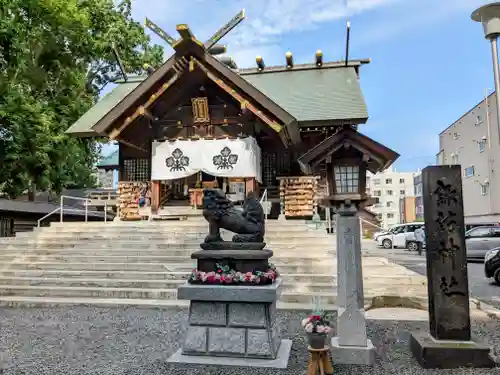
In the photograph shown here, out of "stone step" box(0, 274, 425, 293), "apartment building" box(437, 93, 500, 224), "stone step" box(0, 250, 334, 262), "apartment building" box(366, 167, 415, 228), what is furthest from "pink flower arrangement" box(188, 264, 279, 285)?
"apartment building" box(366, 167, 415, 228)

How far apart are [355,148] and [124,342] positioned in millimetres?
4646

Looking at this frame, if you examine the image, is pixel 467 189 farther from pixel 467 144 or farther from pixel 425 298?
pixel 425 298

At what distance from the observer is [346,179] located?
6156 mm

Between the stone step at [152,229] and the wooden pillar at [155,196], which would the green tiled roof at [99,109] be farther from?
the stone step at [152,229]

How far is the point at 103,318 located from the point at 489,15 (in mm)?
9324

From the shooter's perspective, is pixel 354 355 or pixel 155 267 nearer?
pixel 354 355

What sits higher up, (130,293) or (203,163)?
(203,163)

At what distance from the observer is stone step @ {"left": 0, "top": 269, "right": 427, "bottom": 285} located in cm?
960

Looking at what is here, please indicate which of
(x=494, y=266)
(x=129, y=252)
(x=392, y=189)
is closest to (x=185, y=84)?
(x=129, y=252)

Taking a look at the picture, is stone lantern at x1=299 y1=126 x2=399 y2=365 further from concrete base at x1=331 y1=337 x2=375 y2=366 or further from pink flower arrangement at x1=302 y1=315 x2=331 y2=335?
pink flower arrangement at x1=302 y1=315 x2=331 y2=335

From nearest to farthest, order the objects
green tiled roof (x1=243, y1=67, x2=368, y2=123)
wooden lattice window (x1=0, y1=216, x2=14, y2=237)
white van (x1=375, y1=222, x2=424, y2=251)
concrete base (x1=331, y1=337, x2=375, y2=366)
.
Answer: concrete base (x1=331, y1=337, x2=375, y2=366) → green tiled roof (x1=243, y1=67, x2=368, y2=123) → wooden lattice window (x1=0, y1=216, x2=14, y2=237) → white van (x1=375, y1=222, x2=424, y2=251)

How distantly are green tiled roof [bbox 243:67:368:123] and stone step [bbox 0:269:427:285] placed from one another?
21.8 ft

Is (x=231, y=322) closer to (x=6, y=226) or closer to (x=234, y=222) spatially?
(x=234, y=222)

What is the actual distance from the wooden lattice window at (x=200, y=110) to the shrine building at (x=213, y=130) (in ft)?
0.12
